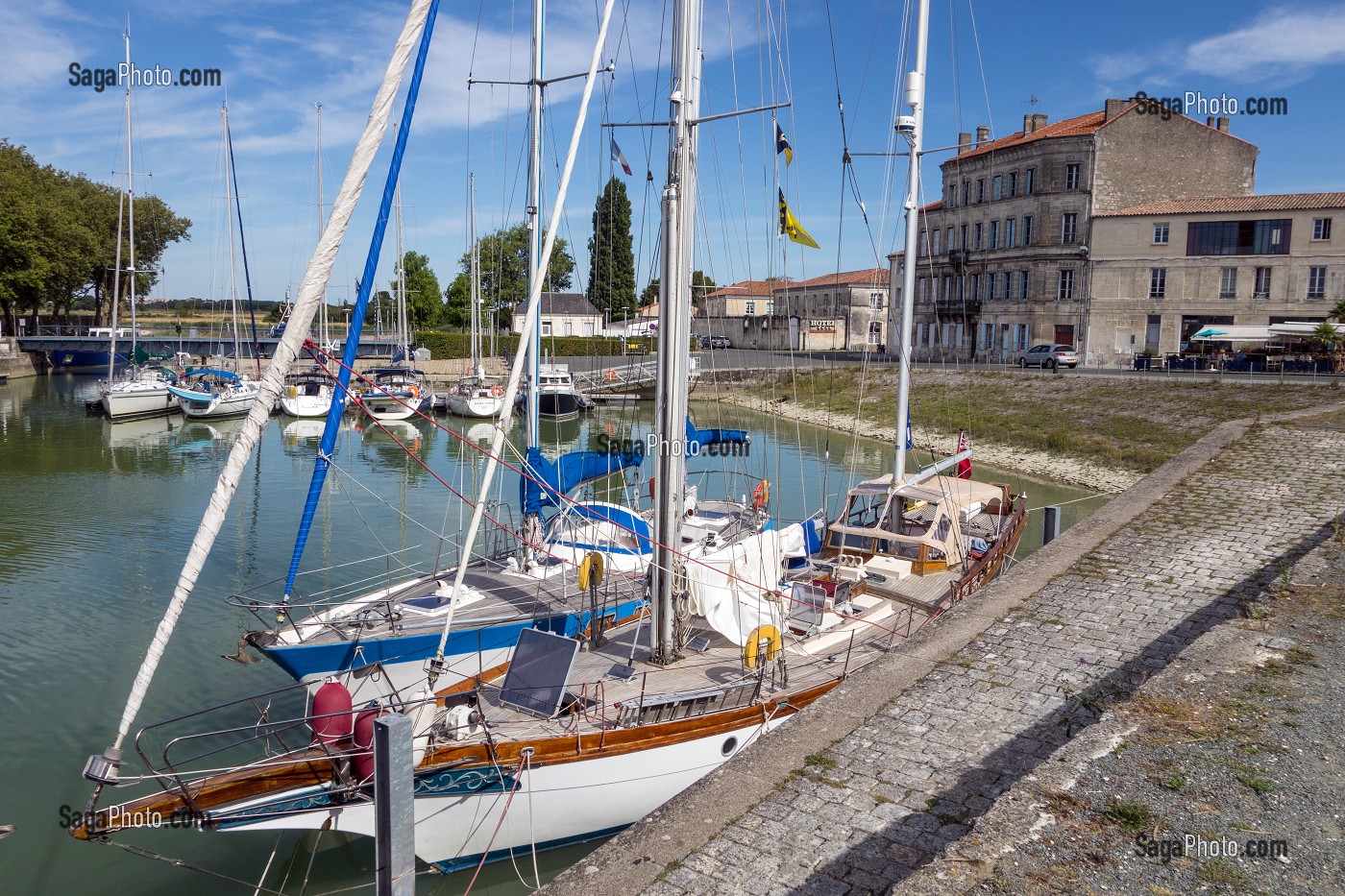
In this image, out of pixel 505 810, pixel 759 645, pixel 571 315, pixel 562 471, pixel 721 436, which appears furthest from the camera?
pixel 571 315

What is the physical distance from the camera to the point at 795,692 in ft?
32.2

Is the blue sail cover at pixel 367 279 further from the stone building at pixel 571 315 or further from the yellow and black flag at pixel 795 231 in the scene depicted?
the stone building at pixel 571 315

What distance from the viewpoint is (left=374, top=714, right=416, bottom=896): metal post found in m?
5.39

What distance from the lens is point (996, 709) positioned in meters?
7.53

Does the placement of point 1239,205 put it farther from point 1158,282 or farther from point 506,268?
point 506,268

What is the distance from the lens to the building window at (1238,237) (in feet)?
139

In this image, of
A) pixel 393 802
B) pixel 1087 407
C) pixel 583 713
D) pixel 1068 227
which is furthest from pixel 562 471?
pixel 1068 227

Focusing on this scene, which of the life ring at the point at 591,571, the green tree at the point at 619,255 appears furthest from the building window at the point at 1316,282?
the life ring at the point at 591,571

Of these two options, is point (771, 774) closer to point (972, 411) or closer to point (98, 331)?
point (972, 411)

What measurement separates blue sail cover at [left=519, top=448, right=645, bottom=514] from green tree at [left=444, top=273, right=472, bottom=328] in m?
68.8

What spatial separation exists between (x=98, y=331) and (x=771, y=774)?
7482 centimetres

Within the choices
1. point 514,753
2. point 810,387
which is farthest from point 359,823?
point 810,387

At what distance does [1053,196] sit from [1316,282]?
1275 centimetres

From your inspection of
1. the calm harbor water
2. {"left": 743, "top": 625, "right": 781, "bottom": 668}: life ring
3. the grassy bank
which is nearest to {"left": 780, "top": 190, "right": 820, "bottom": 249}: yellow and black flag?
the calm harbor water
